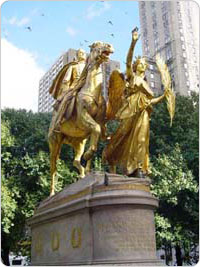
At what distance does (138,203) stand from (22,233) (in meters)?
14.8

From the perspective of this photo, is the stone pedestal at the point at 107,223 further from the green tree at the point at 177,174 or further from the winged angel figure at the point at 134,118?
the green tree at the point at 177,174

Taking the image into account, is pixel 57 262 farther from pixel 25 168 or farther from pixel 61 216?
pixel 25 168

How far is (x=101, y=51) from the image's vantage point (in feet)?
29.7

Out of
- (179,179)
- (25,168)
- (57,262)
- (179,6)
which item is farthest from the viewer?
(179,6)

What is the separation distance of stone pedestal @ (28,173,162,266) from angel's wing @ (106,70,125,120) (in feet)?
6.71

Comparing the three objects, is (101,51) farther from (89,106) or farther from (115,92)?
(89,106)

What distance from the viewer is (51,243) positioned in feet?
28.4

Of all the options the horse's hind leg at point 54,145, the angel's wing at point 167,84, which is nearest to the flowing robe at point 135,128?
the angel's wing at point 167,84

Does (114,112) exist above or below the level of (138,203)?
above

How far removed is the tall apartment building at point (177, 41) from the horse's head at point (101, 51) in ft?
127

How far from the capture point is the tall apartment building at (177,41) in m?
48.5

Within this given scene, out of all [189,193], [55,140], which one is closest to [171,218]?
[189,193]

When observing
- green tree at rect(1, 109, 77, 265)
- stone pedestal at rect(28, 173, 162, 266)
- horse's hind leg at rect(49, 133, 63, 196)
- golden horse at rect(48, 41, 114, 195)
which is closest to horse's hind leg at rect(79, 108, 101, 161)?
golden horse at rect(48, 41, 114, 195)

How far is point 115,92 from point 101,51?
1060 millimetres
